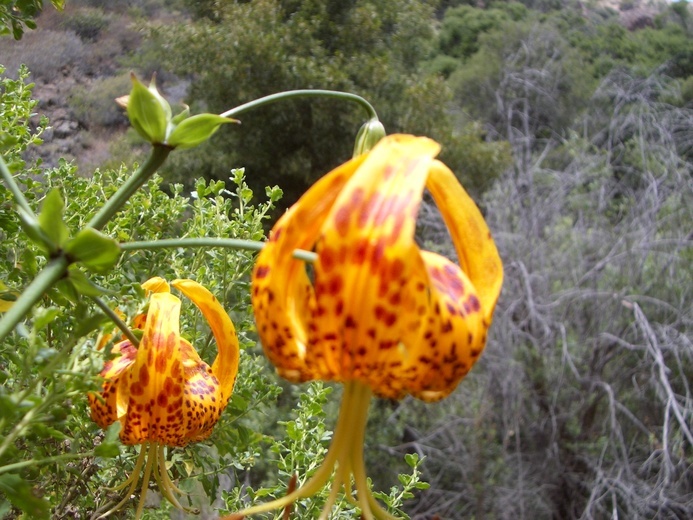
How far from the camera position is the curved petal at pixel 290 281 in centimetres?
30

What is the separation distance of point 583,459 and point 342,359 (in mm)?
2192

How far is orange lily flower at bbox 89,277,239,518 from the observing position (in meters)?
0.45

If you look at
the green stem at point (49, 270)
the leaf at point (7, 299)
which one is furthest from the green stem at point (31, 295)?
the leaf at point (7, 299)

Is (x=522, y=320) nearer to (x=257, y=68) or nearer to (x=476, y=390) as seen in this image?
(x=476, y=390)

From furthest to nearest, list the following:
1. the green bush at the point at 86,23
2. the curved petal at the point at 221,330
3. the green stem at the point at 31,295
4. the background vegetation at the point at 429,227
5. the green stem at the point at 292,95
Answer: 1. the green bush at the point at 86,23
2. the background vegetation at the point at 429,227
3. the curved petal at the point at 221,330
4. the green stem at the point at 292,95
5. the green stem at the point at 31,295

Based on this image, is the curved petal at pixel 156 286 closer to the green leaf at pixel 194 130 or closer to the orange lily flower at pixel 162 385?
the orange lily flower at pixel 162 385

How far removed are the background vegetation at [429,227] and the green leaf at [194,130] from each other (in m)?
0.07

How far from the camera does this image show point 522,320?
2.55 m

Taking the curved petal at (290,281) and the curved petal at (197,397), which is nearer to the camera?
the curved petal at (290,281)

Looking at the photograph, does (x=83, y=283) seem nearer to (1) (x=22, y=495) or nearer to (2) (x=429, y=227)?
(1) (x=22, y=495)

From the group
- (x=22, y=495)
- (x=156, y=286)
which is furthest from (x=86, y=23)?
(x=22, y=495)

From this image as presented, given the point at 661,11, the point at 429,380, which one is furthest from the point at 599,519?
the point at 661,11

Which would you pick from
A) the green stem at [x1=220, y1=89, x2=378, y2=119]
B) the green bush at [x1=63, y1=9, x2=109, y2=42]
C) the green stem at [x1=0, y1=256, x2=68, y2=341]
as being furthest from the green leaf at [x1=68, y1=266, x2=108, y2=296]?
the green bush at [x1=63, y1=9, x2=109, y2=42]

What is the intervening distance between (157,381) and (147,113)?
183 millimetres
